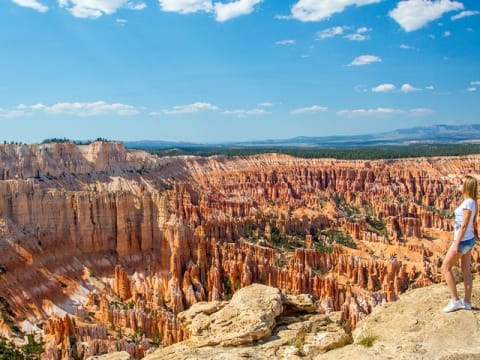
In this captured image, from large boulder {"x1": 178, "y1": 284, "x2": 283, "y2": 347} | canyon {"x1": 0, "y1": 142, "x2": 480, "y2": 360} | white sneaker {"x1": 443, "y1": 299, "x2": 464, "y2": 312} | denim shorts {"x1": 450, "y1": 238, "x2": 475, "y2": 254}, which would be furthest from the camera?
canyon {"x1": 0, "y1": 142, "x2": 480, "y2": 360}

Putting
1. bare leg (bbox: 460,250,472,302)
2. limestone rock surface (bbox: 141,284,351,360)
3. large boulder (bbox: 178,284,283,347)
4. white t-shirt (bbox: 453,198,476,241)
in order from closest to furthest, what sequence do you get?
white t-shirt (bbox: 453,198,476,241)
bare leg (bbox: 460,250,472,302)
limestone rock surface (bbox: 141,284,351,360)
large boulder (bbox: 178,284,283,347)

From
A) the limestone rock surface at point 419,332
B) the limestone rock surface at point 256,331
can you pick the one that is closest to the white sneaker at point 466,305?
the limestone rock surface at point 419,332

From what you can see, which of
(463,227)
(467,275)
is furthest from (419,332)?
(463,227)

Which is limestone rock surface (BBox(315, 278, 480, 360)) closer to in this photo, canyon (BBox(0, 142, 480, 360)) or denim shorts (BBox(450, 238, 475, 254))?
denim shorts (BBox(450, 238, 475, 254))

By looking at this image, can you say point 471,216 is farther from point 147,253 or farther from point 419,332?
point 147,253

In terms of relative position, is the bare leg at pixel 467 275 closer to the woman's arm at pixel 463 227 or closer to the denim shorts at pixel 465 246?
the denim shorts at pixel 465 246

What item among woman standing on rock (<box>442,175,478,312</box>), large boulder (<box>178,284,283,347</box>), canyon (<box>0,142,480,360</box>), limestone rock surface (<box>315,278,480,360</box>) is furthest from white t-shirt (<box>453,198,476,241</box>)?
large boulder (<box>178,284,283,347</box>)

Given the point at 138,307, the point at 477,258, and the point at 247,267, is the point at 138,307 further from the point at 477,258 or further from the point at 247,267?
the point at 477,258
